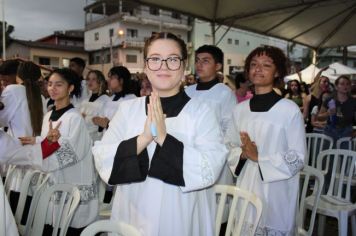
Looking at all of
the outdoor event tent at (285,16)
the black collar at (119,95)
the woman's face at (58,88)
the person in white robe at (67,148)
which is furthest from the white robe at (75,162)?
the outdoor event tent at (285,16)

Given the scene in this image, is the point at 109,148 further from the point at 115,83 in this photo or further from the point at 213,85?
the point at 115,83

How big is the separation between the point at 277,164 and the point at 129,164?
1298 millimetres

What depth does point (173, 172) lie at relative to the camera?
1.80 m

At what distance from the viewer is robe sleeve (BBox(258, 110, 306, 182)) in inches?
106

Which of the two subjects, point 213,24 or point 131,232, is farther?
point 213,24

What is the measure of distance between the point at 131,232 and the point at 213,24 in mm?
5275

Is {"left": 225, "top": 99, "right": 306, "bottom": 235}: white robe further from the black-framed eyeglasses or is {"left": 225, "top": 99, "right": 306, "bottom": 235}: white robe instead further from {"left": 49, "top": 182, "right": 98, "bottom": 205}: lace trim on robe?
{"left": 49, "top": 182, "right": 98, "bottom": 205}: lace trim on robe

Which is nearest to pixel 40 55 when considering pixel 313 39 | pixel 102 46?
pixel 102 46

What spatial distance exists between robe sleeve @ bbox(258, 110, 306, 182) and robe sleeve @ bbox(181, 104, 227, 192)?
34.9 inches

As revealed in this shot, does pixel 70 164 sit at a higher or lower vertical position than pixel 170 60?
lower

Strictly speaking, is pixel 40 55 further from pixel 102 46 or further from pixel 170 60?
pixel 170 60

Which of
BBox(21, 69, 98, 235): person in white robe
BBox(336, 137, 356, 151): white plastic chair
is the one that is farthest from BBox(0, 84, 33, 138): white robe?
BBox(336, 137, 356, 151): white plastic chair

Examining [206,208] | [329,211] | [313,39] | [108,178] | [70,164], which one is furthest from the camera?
[313,39]

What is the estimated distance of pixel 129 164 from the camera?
1.84m
